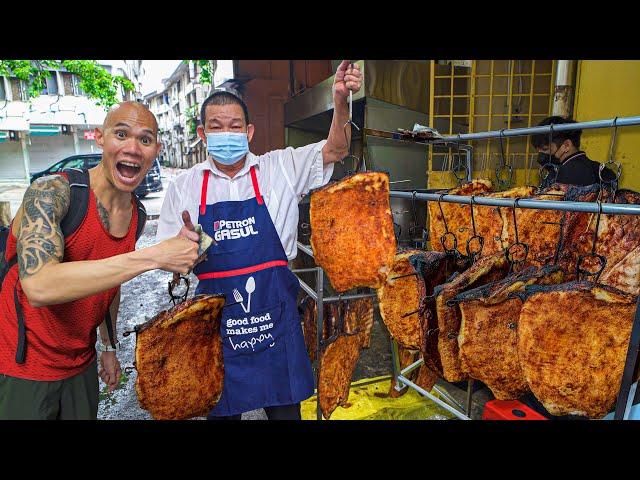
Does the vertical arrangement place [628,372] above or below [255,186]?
below

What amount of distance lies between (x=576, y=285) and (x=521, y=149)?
4.75 metres

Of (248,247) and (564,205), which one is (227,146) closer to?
(248,247)

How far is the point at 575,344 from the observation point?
1.69 m

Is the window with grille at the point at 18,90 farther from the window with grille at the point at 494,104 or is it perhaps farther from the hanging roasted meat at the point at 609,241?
the hanging roasted meat at the point at 609,241

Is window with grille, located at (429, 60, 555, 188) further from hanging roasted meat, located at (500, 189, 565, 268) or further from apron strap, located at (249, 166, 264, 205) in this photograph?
apron strap, located at (249, 166, 264, 205)

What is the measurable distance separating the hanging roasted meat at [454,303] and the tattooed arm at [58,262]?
47.5 inches

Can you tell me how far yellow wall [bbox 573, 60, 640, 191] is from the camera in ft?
13.9

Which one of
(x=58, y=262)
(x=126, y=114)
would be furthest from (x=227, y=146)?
(x=58, y=262)

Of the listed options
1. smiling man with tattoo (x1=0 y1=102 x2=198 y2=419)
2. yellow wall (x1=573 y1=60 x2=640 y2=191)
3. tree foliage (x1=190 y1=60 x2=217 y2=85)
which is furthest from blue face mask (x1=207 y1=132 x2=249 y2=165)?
tree foliage (x1=190 y1=60 x2=217 y2=85)

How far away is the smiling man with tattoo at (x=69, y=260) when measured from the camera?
Result: 1.62 metres

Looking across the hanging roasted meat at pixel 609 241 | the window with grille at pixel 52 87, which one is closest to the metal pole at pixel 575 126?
the hanging roasted meat at pixel 609 241

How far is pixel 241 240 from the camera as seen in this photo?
241 cm

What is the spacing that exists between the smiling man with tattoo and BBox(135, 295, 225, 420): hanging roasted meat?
0.32 meters

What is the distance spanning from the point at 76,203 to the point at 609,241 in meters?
2.74
